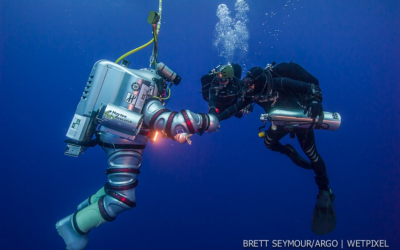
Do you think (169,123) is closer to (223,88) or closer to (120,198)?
(120,198)

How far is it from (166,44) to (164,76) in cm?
1499

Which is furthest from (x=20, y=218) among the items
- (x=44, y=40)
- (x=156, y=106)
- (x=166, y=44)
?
(x=166, y=44)

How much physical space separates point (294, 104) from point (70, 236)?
4.46 meters

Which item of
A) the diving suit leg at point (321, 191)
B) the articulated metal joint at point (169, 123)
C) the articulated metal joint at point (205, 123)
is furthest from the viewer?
the diving suit leg at point (321, 191)

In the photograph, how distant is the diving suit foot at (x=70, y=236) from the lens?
2650mm

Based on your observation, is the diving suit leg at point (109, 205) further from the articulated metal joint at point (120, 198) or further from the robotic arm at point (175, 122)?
the robotic arm at point (175, 122)

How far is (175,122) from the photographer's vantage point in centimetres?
243

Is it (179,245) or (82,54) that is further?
(82,54)

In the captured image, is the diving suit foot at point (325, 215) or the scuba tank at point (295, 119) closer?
the scuba tank at point (295, 119)

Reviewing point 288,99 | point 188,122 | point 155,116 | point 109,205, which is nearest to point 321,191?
point 288,99

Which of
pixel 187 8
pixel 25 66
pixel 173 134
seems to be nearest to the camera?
pixel 173 134

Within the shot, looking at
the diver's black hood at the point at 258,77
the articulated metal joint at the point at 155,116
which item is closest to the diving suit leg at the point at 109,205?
the articulated metal joint at the point at 155,116

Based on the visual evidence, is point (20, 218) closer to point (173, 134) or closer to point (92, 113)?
point (92, 113)

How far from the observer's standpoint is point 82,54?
16.2 m
